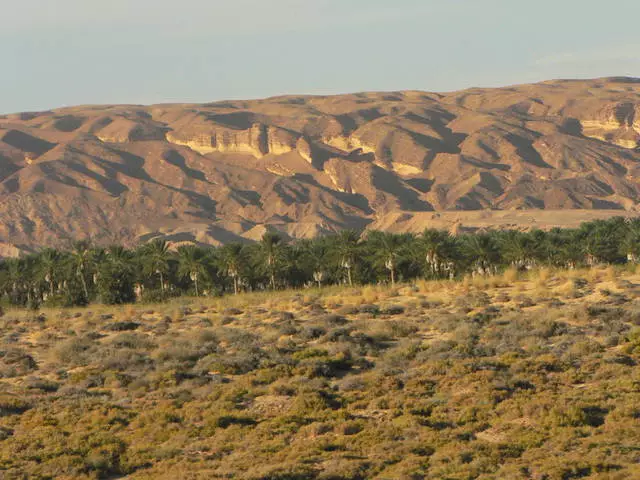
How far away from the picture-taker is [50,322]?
51688 mm

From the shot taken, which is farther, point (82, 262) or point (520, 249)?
point (82, 262)

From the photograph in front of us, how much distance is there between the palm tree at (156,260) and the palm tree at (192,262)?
116cm

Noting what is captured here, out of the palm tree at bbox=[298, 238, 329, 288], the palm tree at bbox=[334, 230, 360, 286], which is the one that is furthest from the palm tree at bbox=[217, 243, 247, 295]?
the palm tree at bbox=[334, 230, 360, 286]

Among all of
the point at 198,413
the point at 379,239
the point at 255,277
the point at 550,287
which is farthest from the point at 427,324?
the point at 255,277

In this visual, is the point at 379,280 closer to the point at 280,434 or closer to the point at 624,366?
the point at 624,366

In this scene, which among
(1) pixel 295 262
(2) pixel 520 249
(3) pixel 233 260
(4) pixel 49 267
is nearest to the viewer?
(3) pixel 233 260

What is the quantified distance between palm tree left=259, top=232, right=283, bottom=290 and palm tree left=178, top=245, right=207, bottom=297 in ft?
16.5

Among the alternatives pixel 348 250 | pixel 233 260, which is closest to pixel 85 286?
pixel 233 260

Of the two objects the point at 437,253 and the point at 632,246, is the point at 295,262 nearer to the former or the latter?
the point at 437,253

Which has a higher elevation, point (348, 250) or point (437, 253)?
point (348, 250)

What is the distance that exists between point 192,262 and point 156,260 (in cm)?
287

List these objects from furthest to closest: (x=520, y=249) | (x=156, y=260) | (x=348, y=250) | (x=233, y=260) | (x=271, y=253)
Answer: (x=156, y=260) → (x=520, y=249) → (x=233, y=260) → (x=271, y=253) → (x=348, y=250)

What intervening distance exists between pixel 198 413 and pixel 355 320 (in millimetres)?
17515

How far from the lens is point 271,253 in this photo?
73938 mm
